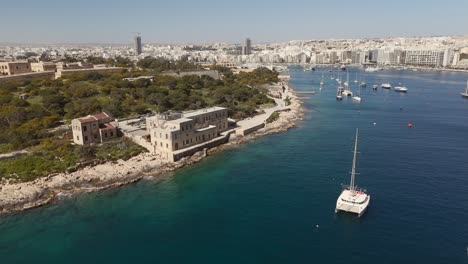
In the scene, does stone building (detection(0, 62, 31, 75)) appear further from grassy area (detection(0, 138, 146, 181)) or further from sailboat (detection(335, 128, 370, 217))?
sailboat (detection(335, 128, 370, 217))

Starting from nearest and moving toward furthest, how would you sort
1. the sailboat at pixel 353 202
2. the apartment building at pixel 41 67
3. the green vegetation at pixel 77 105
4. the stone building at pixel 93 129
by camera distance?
1. the sailboat at pixel 353 202
2. the green vegetation at pixel 77 105
3. the stone building at pixel 93 129
4. the apartment building at pixel 41 67

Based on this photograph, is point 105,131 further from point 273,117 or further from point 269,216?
point 273,117

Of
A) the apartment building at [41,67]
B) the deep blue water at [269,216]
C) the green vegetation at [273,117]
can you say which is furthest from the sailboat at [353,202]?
the apartment building at [41,67]

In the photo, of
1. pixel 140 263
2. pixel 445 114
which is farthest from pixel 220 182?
pixel 445 114

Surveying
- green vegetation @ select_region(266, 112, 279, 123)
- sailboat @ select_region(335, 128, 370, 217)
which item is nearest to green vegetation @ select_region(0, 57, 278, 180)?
green vegetation @ select_region(266, 112, 279, 123)

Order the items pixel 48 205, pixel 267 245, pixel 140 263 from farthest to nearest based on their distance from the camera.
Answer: pixel 48 205 → pixel 267 245 → pixel 140 263

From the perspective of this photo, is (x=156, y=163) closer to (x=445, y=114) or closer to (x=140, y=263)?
(x=140, y=263)

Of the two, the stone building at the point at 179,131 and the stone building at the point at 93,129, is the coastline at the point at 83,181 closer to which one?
the stone building at the point at 179,131
